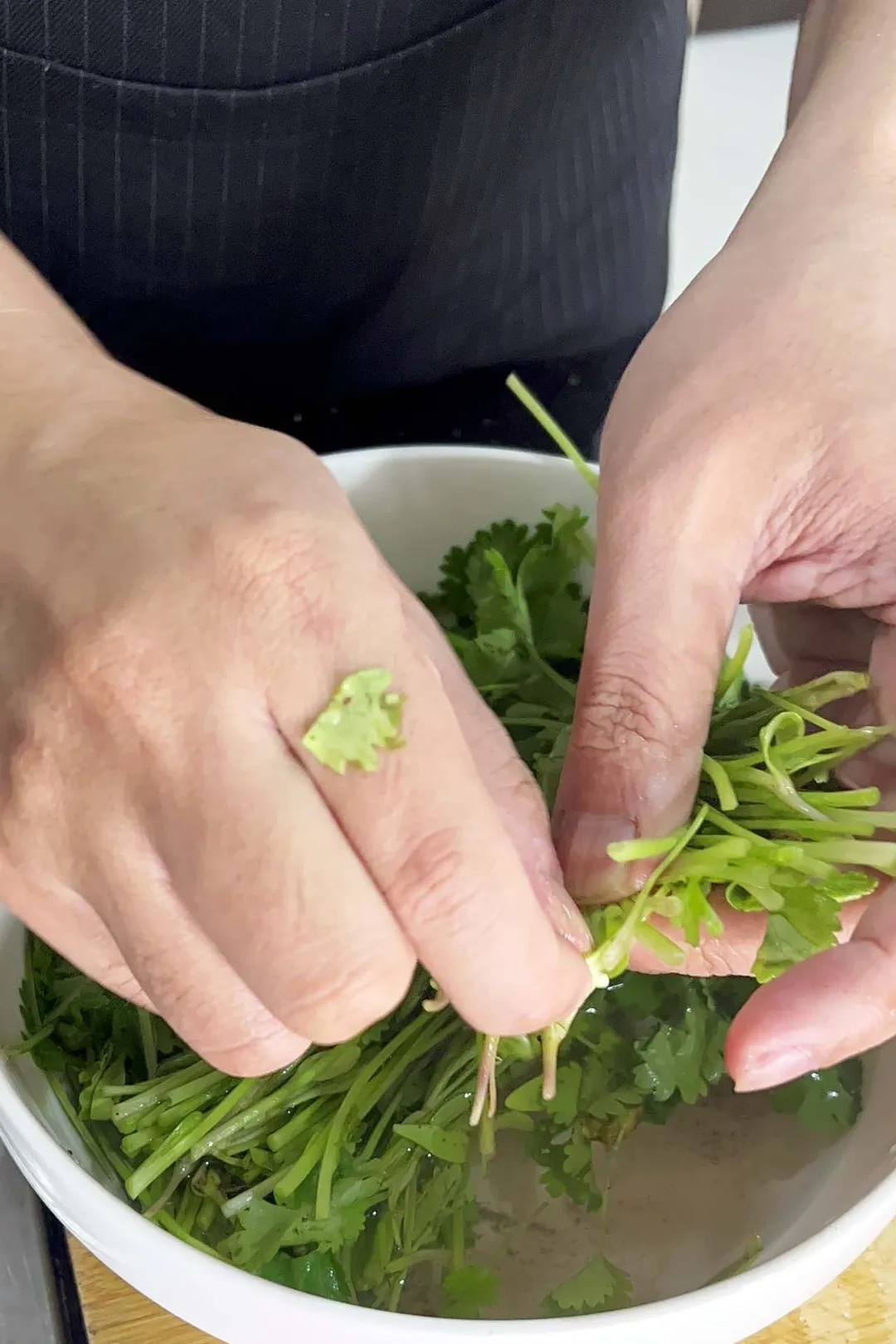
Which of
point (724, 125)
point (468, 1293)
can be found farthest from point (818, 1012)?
point (724, 125)

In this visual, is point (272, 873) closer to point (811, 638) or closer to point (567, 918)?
point (567, 918)

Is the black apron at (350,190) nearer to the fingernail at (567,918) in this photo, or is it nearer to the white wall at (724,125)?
the fingernail at (567,918)

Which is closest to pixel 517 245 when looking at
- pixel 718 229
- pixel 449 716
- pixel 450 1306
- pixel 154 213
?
pixel 154 213

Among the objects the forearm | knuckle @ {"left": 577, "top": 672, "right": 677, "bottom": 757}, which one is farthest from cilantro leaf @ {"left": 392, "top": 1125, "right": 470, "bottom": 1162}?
the forearm

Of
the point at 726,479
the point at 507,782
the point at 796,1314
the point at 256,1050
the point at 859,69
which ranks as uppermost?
the point at 859,69

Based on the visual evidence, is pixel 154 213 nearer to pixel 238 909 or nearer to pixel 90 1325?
pixel 238 909

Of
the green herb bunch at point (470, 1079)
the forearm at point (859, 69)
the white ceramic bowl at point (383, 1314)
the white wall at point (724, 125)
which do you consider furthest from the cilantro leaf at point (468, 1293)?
the white wall at point (724, 125)

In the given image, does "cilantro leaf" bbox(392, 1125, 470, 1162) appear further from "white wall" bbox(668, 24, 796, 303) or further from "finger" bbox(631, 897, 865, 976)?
"white wall" bbox(668, 24, 796, 303)
